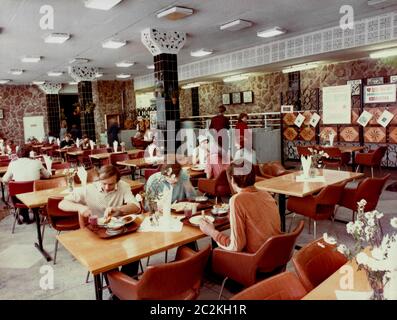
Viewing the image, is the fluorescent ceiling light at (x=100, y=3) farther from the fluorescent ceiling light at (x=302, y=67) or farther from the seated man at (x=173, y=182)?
the fluorescent ceiling light at (x=302, y=67)

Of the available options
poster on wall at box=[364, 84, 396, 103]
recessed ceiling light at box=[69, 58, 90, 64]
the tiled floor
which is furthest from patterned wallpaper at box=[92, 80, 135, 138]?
the tiled floor

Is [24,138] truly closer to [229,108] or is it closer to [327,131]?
[229,108]

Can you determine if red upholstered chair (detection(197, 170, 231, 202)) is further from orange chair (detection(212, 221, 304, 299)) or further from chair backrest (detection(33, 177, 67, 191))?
orange chair (detection(212, 221, 304, 299))

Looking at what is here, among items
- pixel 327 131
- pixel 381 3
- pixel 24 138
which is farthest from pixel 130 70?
pixel 381 3

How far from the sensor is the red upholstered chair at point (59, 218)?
3.72m

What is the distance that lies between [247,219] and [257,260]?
28 cm

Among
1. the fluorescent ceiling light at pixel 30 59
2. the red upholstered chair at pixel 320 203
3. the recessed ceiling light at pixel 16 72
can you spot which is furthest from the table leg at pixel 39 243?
the recessed ceiling light at pixel 16 72

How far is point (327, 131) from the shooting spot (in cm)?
961

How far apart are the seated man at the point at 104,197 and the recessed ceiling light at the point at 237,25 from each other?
15.4ft

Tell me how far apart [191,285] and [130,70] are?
12.2 m

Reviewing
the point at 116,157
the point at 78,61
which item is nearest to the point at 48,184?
the point at 116,157

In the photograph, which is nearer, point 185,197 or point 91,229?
point 91,229
